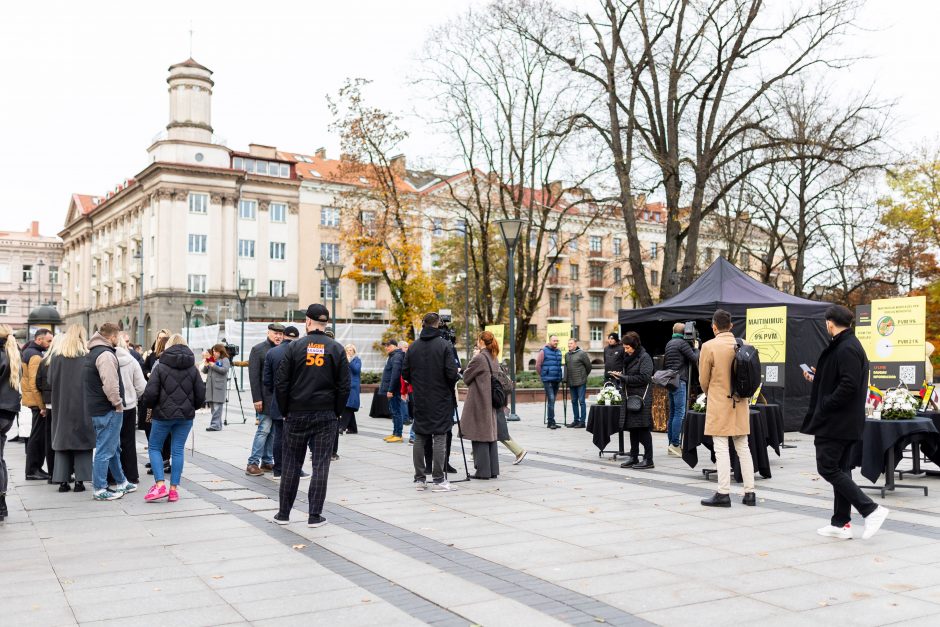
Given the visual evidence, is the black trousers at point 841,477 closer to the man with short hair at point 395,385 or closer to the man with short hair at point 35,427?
the man with short hair at point 395,385

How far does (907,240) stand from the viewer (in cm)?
4494

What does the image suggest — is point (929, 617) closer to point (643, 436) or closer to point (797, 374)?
point (643, 436)

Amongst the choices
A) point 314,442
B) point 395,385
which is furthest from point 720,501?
point 395,385

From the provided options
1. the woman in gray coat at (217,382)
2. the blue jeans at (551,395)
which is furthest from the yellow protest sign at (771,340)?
the woman in gray coat at (217,382)

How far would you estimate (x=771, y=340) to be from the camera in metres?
15.0

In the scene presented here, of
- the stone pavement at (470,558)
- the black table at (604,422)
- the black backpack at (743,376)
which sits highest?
the black backpack at (743,376)

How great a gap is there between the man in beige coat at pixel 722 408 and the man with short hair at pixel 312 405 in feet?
12.0

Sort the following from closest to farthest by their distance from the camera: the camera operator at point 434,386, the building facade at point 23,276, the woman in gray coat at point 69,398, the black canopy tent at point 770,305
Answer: the woman in gray coat at point 69,398 → the camera operator at point 434,386 → the black canopy tent at point 770,305 → the building facade at point 23,276

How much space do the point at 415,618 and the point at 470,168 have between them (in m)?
31.7

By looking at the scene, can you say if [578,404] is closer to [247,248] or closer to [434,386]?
[434,386]

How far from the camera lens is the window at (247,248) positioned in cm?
6994

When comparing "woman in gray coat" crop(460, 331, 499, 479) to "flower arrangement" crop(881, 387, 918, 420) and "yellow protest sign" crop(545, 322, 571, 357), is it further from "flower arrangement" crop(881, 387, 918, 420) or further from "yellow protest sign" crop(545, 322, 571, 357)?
"yellow protest sign" crop(545, 322, 571, 357)

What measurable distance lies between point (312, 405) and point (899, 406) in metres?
6.38

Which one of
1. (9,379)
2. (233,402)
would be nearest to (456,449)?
(9,379)
